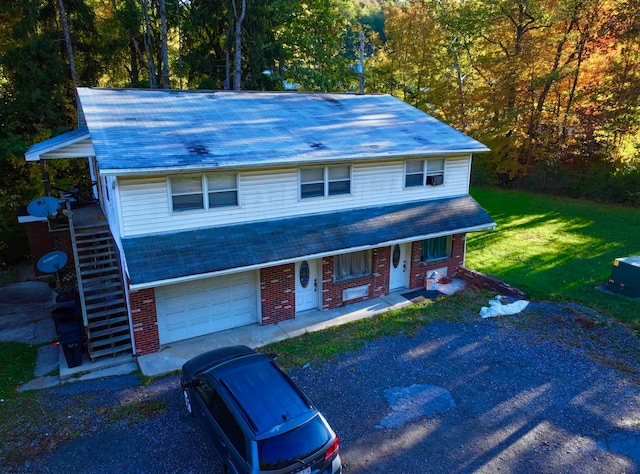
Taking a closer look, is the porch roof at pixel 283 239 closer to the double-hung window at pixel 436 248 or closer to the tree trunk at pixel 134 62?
the double-hung window at pixel 436 248

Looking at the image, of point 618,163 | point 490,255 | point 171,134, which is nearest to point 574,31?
point 618,163

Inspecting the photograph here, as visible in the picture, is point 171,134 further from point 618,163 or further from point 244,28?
point 618,163

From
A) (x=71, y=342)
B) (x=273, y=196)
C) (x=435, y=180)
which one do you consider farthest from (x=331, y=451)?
(x=435, y=180)

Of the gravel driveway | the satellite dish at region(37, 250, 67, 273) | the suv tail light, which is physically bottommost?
the gravel driveway

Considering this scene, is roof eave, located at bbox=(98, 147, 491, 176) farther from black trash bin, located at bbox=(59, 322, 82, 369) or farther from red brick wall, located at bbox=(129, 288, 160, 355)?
black trash bin, located at bbox=(59, 322, 82, 369)

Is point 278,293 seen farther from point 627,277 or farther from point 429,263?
point 627,277

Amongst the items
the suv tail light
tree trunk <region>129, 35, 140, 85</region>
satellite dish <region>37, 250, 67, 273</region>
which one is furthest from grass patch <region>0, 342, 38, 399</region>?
tree trunk <region>129, 35, 140, 85</region>
